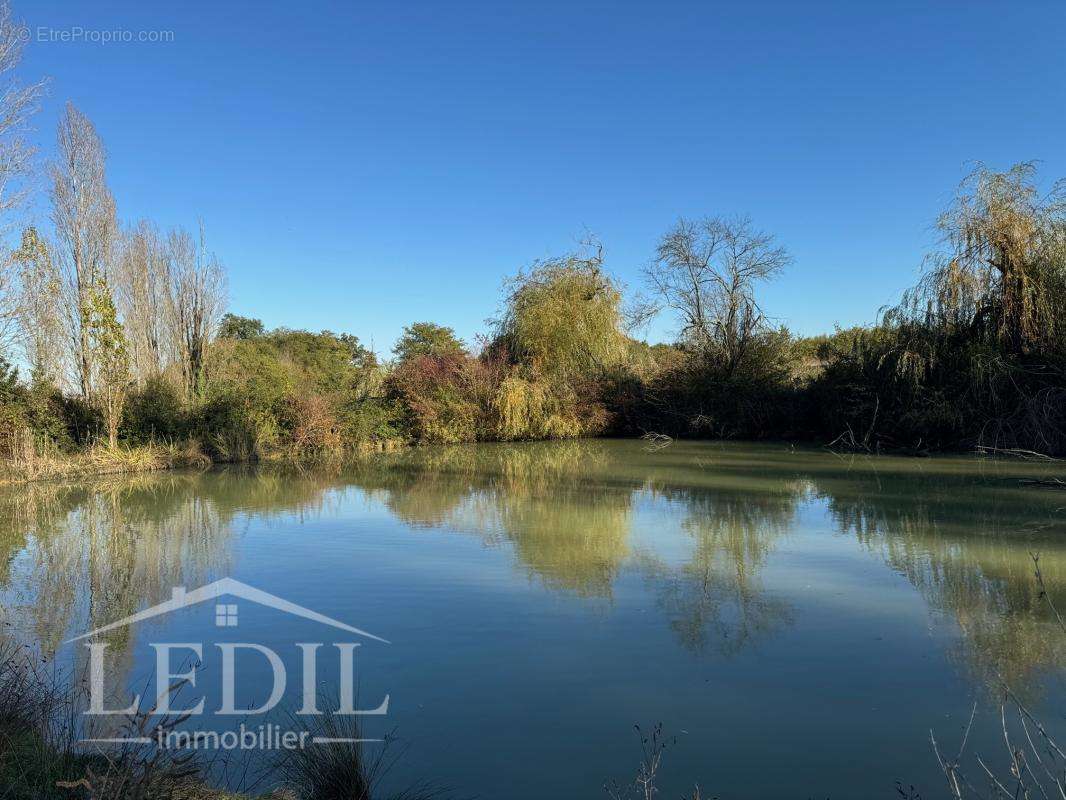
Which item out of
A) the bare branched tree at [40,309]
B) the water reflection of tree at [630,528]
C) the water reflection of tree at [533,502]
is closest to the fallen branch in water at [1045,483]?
the water reflection of tree at [630,528]

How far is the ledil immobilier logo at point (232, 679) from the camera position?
11.1ft

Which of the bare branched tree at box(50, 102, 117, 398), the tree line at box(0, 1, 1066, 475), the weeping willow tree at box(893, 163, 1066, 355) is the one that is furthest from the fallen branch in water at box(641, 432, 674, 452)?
the bare branched tree at box(50, 102, 117, 398)

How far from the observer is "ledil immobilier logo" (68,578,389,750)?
11.1 ft

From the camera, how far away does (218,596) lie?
618 centimetres

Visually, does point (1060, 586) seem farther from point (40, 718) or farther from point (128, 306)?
point (128, 306)

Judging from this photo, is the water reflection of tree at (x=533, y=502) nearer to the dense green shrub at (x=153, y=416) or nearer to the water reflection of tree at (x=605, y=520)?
the water reflection of tree at (x=605, y=520)

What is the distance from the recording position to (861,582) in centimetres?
610

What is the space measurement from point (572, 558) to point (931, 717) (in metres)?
3.91

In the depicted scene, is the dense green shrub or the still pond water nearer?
the still pond water

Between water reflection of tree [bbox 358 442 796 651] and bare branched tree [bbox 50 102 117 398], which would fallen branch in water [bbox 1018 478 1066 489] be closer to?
water reflection of tree [bbox 358 442 796 651]

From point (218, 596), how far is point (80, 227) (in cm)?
1329

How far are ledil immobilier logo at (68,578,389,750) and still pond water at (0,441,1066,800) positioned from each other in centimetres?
7

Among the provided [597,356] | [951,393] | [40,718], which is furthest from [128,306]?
[951,393]

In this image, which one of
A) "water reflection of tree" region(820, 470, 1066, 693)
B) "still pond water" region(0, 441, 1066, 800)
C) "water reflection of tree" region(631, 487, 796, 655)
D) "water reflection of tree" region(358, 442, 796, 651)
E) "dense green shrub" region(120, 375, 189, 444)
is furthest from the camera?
"dense green shrub" region(120, 375, 189, 444)
